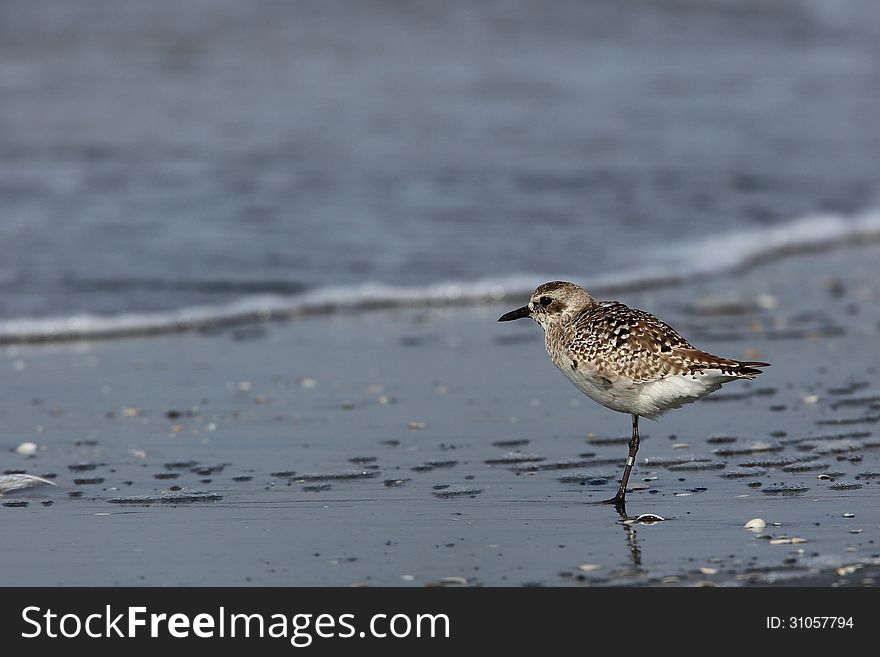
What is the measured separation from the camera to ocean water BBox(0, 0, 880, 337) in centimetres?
1043

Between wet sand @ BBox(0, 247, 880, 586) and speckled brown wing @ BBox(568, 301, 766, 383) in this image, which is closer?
wet sand @ BBox(0, 247, 880, 586)

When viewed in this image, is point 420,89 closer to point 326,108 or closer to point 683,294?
point 326,108

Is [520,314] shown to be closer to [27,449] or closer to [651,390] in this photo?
[651,390]

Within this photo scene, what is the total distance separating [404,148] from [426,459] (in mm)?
8622

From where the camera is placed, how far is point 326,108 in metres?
16.1

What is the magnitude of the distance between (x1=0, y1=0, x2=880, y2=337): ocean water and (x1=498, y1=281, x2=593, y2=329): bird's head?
139 inches

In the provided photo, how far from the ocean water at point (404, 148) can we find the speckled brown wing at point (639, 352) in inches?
160

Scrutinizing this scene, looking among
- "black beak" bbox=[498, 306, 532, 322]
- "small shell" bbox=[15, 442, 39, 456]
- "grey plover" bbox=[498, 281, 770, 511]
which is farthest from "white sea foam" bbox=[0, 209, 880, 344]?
"grey plover" bbox=[498, 281, 770, 511]

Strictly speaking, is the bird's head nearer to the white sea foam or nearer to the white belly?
the white belly

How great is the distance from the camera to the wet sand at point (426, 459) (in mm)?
4867

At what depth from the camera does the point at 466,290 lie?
9.86 meters

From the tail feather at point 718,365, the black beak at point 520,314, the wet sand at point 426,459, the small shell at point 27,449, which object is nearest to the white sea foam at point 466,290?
the wet sand at point 426,459

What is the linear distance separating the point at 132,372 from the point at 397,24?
496 inches

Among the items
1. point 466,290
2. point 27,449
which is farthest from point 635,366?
point 466,290
